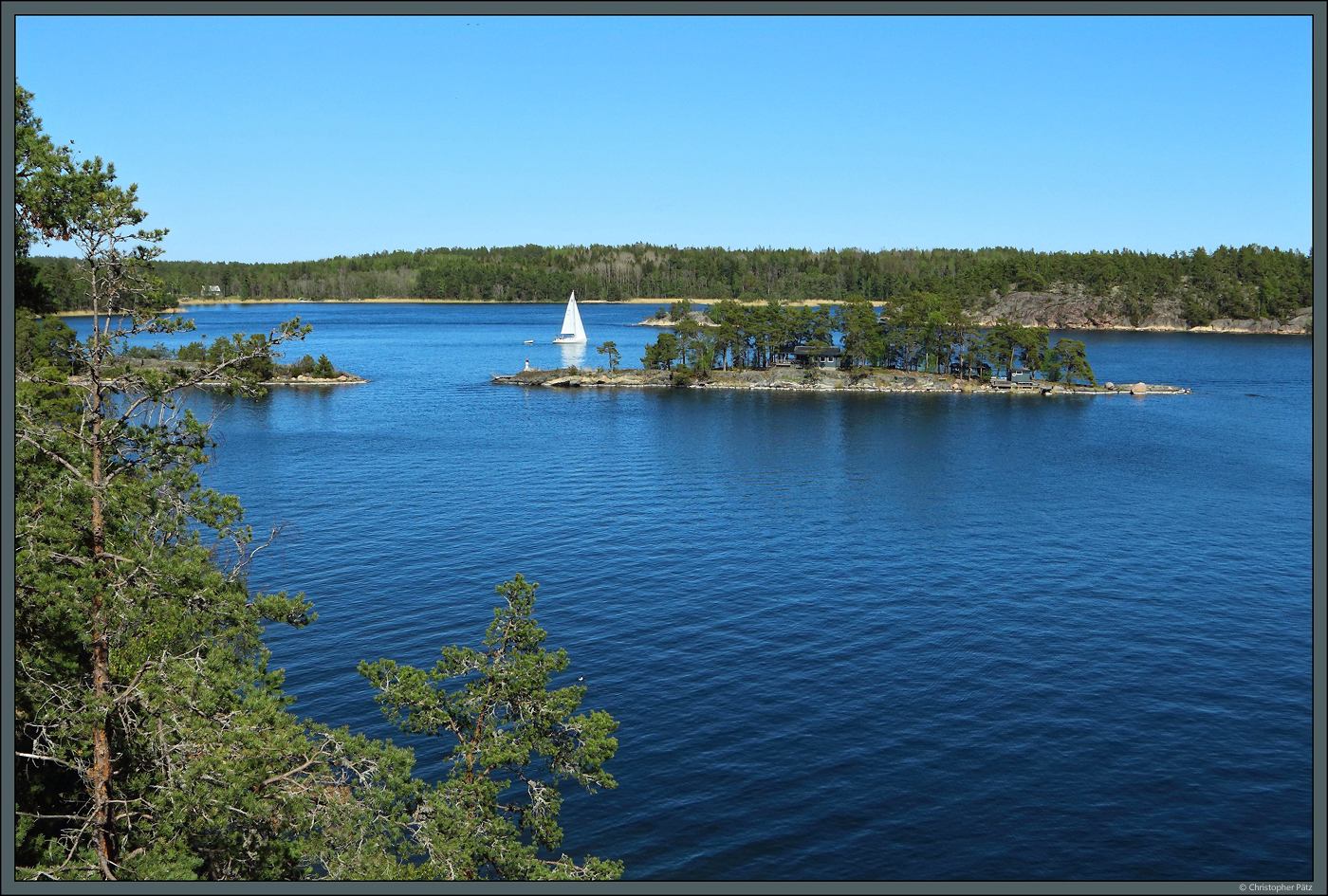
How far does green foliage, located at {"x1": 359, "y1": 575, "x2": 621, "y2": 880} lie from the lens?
73.3 ft

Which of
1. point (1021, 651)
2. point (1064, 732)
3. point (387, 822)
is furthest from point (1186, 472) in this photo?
point (387, 822)

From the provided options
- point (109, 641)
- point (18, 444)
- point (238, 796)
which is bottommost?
point (238, 796)

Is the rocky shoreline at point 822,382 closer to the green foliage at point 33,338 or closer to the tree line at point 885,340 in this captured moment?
the tree line at point 885,340

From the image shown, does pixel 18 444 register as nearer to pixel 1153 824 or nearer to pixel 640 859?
pixel 640 859

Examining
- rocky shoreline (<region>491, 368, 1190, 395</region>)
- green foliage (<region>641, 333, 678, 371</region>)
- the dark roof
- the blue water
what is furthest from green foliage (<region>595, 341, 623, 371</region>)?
the blue water

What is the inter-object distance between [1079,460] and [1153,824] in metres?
71.2

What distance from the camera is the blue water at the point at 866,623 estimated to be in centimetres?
3412

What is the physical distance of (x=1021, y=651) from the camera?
49094 mm

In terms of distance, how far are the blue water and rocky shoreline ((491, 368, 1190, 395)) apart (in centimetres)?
4226

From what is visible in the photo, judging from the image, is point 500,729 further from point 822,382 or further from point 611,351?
point 611,351

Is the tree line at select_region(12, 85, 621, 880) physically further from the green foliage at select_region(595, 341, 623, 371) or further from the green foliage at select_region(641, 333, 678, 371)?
the green foliage at select_region(641, 333, 678, 371)

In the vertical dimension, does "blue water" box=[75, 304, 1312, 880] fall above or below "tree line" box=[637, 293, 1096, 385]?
below

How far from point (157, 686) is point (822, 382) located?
14597cm

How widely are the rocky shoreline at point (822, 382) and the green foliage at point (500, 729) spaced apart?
444 feet
